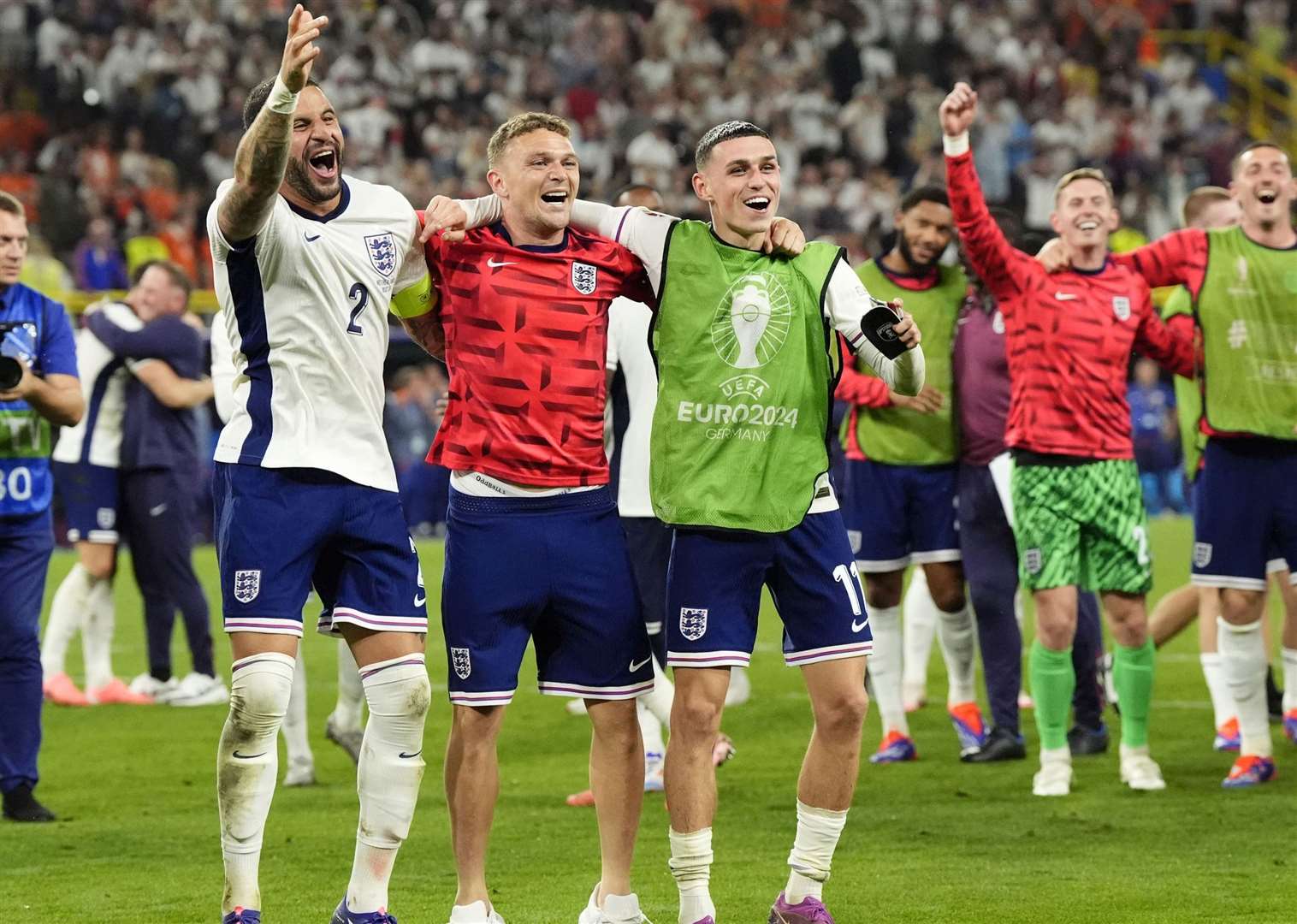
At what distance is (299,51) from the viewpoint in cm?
486

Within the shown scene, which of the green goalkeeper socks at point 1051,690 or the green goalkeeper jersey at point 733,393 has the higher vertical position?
the green goalkeeper jersey at point 733,393

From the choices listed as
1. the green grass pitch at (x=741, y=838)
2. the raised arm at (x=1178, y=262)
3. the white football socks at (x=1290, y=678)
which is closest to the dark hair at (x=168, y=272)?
the green grass pitch at (x=741, y=838)

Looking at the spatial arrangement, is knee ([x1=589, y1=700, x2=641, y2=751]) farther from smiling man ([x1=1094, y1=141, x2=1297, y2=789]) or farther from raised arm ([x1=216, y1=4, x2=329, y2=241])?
smiling man ([x1=1094, y1=141, x2=1297, y2=789])

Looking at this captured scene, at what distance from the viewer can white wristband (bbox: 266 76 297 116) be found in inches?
193

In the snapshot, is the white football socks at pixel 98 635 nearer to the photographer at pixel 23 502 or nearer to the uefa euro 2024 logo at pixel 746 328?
the photographer at pixel 23 502

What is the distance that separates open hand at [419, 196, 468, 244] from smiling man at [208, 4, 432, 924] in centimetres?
8

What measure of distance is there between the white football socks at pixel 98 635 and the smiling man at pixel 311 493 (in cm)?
613

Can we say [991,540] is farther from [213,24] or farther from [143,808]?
[213,24]

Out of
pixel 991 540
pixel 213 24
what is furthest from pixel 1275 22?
pixel 991 540

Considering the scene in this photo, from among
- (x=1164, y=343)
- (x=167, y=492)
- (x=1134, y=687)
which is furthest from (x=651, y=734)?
(x=167, y=492)

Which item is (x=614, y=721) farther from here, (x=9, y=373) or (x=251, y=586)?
(x=9, y=373)

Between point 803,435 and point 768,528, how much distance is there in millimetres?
310

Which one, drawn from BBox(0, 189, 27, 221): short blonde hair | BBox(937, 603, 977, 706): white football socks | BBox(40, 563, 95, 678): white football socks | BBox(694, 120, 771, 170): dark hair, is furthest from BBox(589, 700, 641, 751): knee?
BBox(40, 563, 95, 678): white football socks

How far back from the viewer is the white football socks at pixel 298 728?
8.25m
